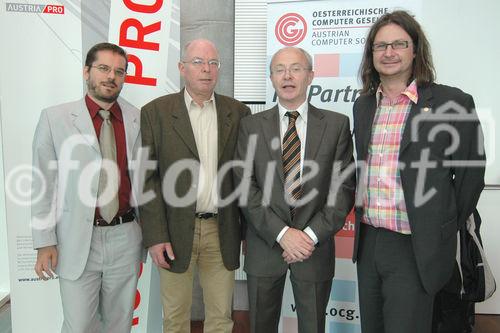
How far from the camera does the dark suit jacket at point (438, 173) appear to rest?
1687 millimetres

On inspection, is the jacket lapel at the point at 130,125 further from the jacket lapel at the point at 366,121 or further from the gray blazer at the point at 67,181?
the jacket lapel at the point at 366,121

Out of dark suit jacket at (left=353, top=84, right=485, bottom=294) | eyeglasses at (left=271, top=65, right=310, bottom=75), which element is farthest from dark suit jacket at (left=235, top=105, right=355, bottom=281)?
dark suit jacket at (left=353, top=84, right=485, bottom=294)

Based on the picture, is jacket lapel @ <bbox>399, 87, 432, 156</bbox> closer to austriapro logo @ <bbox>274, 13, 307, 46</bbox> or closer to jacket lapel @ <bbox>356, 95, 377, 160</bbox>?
jacket lapel @ <bbox>356, 95, 377, 160</bbox>

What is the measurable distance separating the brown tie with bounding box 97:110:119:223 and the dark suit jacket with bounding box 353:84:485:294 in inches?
57.1

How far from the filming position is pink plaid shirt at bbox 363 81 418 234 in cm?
175

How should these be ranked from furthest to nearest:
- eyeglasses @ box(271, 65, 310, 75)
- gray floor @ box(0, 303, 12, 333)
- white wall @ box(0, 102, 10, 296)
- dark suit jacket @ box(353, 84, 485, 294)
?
white wall @ box(0, 102, 10, 296) < gray floor @ box(0, 303, 12, 333) < eyeglasses @ box(271, 65, 310, 75) < dark suit jacket @ box(353, 84, 485, 294)

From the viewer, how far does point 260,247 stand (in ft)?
6.56

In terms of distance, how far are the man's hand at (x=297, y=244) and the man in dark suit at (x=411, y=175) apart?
11.6 inches

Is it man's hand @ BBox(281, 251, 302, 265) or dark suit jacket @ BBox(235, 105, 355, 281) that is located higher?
dark suit jacket @ BBox(235, 105, 355, 281)

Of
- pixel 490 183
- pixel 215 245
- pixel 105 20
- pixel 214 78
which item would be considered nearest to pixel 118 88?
pixel 214 78

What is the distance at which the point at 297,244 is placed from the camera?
186cm

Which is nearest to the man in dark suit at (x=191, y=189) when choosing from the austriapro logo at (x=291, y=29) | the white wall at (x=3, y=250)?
the austriapro logo at (x=291, y=29)

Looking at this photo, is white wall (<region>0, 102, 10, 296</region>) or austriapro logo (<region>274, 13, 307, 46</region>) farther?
white wall (<region>0, 102, 10, 296</region>)

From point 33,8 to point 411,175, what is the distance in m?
2.58
